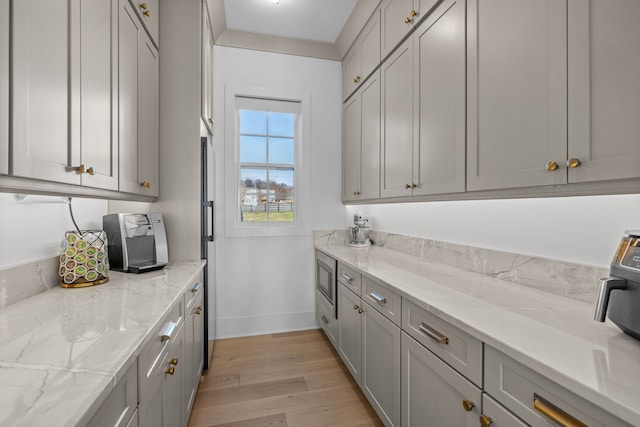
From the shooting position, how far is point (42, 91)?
877 millimetres

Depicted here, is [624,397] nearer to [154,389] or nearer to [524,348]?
[524,348]

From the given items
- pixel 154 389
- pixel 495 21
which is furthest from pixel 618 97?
pixel 154 389

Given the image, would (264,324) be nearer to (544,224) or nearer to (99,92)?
(99,92)

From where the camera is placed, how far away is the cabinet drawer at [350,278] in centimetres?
185

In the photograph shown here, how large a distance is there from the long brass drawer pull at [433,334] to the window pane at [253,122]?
2410 mm

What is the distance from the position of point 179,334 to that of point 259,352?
133 centimetres

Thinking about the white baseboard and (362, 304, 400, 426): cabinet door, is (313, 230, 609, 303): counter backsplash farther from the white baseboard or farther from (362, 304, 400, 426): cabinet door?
the white baseboard

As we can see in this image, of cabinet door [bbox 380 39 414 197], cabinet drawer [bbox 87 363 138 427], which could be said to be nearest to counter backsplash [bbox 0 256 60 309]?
cabinet drawer [bbox 87 363 138 427]

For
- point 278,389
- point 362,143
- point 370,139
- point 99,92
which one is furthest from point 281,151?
point 278,389

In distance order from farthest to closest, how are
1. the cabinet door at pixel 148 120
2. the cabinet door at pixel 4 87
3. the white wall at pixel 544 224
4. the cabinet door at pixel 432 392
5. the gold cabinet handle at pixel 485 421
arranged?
the cabinet door at pixel 148 120 → the white wall at pixel 544 224 → the cabinet door at pixel 432 392 → the gold cabinet handle at pixel 485 421 → the cabinet door at pixel 4 87

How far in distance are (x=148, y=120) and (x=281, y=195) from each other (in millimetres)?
1452

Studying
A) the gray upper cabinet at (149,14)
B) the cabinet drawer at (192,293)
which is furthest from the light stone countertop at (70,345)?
the gray upper cabinet at (149,14)

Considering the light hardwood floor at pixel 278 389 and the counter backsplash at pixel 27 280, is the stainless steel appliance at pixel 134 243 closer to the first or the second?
the counter backsplash at pixel 27 280

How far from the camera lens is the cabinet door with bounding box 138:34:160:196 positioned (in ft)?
5.43
